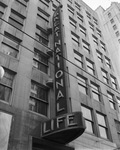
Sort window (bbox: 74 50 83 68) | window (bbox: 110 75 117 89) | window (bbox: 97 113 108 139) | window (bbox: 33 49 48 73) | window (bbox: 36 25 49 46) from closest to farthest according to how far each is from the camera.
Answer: window (bbox: 33 49 48 73) → window (bbox: 97 113 108 139) → window (bbox: 36 25 49 46) → window (bbox: 74 50 83 68) → window (bbox: 110 75 117 89)

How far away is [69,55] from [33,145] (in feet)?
37.4

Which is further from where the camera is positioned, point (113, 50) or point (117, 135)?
point (113, 50)

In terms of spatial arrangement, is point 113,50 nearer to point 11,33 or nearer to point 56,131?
point 11,33

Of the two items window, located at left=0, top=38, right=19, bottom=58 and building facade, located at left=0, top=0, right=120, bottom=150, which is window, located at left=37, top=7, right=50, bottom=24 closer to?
building facade, located at left=0, top=0, right=120, bottom=150

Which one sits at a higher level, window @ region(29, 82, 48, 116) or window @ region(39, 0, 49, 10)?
window @ region(39, 0, 49, 10)

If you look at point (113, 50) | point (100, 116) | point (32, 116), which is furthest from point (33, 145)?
point (113, 50)

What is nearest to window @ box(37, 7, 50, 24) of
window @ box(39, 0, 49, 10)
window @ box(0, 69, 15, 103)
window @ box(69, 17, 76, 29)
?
window @ box(39, 0, 49, 10)

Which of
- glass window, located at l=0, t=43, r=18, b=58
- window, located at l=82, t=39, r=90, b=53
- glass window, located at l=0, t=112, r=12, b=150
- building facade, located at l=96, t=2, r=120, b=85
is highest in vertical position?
building facade, located at l=96, t=2, r=120, b=85

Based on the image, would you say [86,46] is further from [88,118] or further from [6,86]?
[6,86]

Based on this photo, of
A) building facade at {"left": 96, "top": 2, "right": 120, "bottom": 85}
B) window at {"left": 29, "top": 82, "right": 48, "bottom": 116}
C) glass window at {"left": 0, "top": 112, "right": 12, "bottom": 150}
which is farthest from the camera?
building facade at {"left": 96, "top": 2, "right": 120, "bottom": 85}

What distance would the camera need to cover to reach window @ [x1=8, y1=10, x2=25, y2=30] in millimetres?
17339

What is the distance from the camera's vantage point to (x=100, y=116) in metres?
17.9

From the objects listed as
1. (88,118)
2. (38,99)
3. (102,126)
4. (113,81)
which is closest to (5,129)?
(38,99)

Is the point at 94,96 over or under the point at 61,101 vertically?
over
